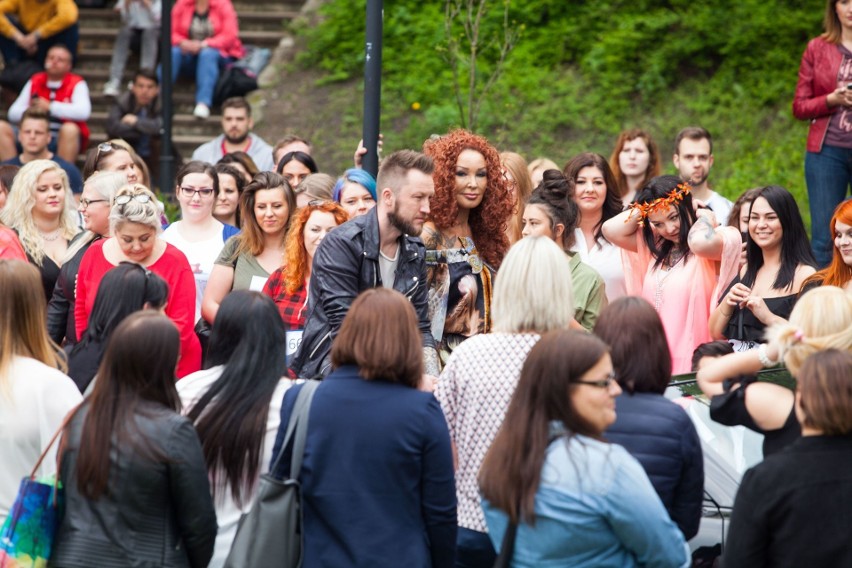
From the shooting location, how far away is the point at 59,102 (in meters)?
13.9

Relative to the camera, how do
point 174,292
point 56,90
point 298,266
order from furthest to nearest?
point 56,90
point 298,266
point 174,292

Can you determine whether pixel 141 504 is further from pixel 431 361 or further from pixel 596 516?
pixel 431 361

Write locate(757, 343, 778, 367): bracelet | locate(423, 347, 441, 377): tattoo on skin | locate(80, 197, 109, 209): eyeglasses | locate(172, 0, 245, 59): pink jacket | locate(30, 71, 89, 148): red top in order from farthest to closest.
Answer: locate(172, 0, 245, 59): pink jacket < locate(30, 71, 89, 148): red top < locate(80, 197, 109, 209): eyeglasses < locate(423, 347, 441, 377): tattoo on skin < locate(757, 343, 778, 367): bracelet

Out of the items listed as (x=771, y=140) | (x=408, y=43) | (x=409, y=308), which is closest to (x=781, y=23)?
(x=771, y=140)

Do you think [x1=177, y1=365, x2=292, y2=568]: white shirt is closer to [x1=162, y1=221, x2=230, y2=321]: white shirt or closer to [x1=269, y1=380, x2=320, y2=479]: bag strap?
[x1=269, y1=380, x2=320, y2=479]: bag strap

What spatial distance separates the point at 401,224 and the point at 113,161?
3.49 m

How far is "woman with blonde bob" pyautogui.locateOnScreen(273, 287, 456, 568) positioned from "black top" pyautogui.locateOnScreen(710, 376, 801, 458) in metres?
1.07

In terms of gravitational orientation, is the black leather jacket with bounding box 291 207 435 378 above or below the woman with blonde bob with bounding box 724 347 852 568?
above

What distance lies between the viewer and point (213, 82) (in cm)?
1529

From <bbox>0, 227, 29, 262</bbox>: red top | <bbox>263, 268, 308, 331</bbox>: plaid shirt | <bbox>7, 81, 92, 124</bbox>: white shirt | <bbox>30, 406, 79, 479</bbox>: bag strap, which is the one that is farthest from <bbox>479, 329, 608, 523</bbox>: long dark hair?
<bbox>7, 81, 92, 124</bbox>: white shirt

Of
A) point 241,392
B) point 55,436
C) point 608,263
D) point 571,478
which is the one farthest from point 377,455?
point 608,263

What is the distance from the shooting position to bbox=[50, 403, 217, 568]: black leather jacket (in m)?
4.57

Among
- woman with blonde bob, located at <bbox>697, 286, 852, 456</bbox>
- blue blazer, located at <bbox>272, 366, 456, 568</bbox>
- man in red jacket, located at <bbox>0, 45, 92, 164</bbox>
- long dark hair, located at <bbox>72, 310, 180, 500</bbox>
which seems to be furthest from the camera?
man in red jacket, located at <bbox>0, 45, 92, 164</bbox>

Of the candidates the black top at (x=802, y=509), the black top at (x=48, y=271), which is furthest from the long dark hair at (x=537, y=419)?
the black top at (x=48, y=271)
